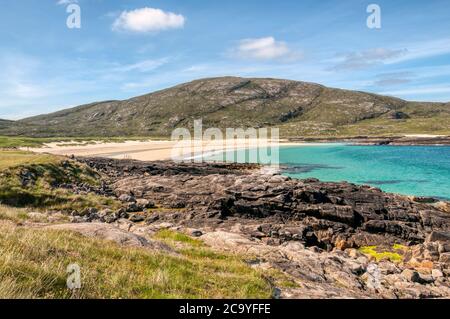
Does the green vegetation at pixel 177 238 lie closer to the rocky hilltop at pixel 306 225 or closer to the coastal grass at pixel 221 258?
the coastal grass at pixel 221 258

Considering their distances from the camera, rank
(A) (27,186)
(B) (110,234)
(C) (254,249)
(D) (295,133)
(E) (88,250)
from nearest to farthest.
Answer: (E) (88,250)
(B) (110,234)
(C) (254,249)
(A) (27,186)
(D) (295,133)

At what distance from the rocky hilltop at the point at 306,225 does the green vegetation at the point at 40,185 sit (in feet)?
7.31

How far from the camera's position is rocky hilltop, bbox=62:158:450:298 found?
51.5 ft

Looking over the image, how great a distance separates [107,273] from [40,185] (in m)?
26.3

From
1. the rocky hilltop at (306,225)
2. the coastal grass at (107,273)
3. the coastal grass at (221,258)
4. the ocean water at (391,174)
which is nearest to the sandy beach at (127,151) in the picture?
the ocean water at (391,174)

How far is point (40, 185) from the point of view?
31.2 meters

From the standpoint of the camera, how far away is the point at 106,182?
1582 inches

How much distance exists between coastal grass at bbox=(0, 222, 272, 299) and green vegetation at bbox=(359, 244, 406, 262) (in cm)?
1555

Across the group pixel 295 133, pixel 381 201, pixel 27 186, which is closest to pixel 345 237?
pixel 381 201

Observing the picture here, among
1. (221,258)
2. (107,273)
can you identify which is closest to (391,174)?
A: (221,258)

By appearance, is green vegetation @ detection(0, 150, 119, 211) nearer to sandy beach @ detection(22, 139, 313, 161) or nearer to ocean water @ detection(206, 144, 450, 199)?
sandy beach @ detection(22, 139, 313, 161)

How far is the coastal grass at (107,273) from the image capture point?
725 centimetres

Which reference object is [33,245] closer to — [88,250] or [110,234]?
[88,250]
